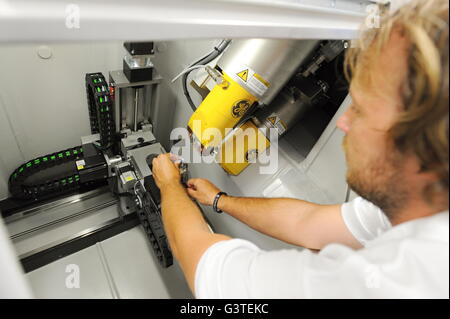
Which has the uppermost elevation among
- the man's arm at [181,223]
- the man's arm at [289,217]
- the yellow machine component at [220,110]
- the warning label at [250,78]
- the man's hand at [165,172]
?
the warning label at [250,78]

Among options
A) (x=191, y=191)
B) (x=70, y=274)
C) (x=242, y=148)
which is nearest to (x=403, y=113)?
(x=242, y=148)

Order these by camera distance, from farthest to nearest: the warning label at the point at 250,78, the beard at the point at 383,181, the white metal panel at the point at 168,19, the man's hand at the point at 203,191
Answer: the man's hand at the point at 203,191
the warning label at the point at 250,78
the beard at the point at 383,181
the white metal panel at the point at 168,19

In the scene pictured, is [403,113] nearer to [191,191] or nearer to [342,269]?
[342,269]

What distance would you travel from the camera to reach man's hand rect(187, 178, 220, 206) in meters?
1.03

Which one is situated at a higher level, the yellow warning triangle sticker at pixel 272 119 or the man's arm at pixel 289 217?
the yellow warning triangle sticker at pixel 272 119

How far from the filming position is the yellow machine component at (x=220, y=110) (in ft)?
2.56

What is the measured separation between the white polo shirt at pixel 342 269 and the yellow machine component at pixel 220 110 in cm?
39

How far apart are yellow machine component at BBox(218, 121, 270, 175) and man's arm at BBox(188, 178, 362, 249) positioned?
0.43ft

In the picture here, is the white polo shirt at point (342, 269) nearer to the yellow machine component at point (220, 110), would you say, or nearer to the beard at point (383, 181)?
the beard at point (383, 181)

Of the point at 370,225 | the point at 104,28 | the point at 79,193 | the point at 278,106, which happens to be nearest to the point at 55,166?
the point at 79,193

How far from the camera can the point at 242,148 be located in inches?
41.3

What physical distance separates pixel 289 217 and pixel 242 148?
321 millimetres

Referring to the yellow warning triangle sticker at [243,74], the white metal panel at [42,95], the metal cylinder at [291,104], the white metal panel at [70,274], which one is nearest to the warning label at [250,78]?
the yellow warning triangle sticker at [243,74]

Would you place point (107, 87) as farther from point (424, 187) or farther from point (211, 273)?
point (424, 187)
